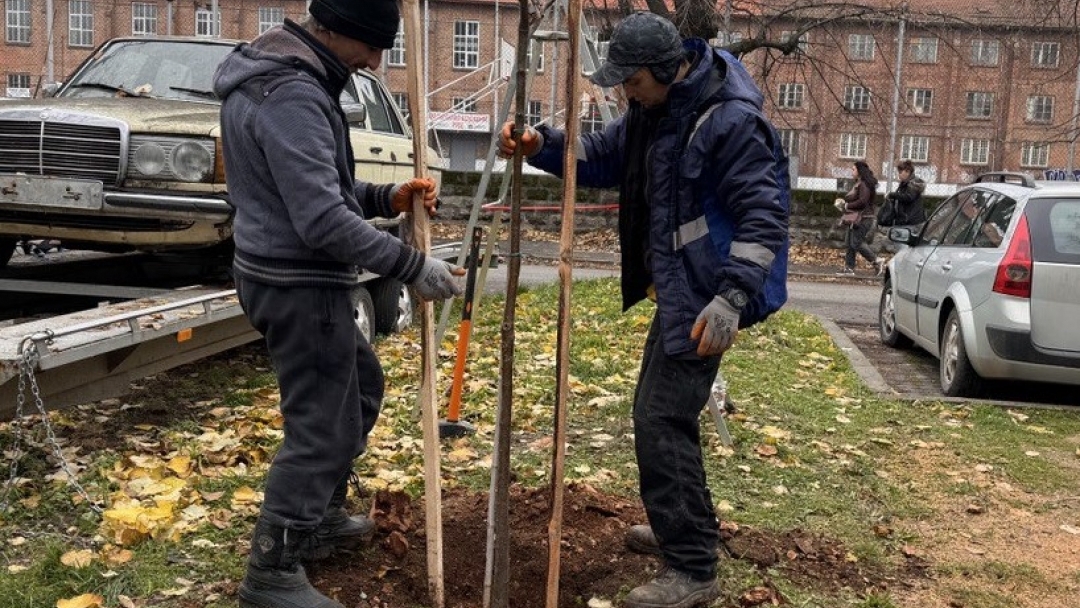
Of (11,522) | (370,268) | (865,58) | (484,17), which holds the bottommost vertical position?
(11,522)

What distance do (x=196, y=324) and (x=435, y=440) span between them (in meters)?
2.80

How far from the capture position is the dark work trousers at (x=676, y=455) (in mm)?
3908

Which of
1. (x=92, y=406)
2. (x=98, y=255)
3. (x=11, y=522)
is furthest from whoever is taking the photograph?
(x=98, y=255)

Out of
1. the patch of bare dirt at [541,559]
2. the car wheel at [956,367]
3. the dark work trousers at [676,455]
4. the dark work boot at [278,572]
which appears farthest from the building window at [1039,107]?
the dark work boot at [278,572]

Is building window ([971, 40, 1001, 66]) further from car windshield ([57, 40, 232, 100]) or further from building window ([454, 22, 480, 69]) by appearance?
car windshield ([57, 40, 232, 100])

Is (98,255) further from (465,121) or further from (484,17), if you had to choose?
(484,17)

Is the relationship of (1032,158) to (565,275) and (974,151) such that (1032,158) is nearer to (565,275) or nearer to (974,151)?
(974,151)

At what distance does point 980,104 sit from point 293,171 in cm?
3947

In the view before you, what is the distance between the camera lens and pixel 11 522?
182 inches

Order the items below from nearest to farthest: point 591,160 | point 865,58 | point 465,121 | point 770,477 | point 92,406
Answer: point 591,160, point 770,477, point 92,406, point 865,58, point 465,121

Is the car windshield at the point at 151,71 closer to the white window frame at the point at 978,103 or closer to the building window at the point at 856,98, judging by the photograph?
the building window at the point at 856,98

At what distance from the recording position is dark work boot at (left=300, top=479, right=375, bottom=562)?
4.16 meters

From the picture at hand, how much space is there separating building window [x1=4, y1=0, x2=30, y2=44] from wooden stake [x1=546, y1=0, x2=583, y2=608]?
41.2 meters

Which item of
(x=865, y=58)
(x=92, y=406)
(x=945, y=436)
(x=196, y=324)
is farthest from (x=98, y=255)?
(x=865, y=58)
